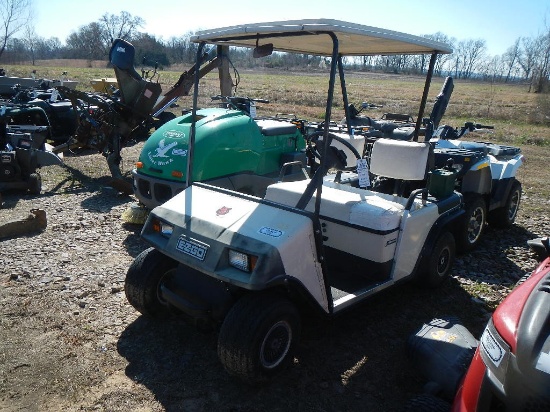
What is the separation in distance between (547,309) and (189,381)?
209 cm

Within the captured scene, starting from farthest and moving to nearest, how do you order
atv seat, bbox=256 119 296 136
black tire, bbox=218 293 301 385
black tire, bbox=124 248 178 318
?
atv seat, bbox=256 119 296 136
black tire, bbox=124 248 178 318
black tire, bbox=218 293 301 385

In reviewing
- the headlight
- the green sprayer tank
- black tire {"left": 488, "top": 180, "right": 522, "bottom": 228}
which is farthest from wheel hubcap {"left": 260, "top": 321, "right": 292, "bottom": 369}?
black tire {"left": 488, "top": 180, "right": 522, "bottom": 228}

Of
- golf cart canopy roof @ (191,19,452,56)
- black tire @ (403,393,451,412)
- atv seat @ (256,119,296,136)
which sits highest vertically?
golf cart canopy roof @ (191,19,452,56)

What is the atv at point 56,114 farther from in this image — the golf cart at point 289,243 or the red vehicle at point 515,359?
the red vehicle at point 515,359

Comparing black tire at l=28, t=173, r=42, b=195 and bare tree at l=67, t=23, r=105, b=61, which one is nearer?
black tire at l=28, t=173, r=42, b=195

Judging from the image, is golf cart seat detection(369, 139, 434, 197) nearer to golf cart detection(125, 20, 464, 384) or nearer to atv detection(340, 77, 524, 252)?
golf cart detection(125, 20, 464, 384)

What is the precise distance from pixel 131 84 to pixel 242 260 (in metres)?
6.00

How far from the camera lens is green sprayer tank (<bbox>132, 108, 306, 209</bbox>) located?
202 inches

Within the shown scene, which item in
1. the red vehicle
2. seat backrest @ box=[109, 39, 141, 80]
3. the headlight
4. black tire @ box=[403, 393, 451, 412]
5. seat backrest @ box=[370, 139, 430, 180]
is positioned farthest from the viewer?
seat backrest @ box=[109, 39, 141, 80]

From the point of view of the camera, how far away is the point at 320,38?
11.3ft

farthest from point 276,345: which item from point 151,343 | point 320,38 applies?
point 320,38

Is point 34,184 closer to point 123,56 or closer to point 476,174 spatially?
point 123,56

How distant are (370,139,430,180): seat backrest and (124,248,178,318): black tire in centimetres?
201

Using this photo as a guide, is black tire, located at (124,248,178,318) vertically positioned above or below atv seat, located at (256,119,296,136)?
below
